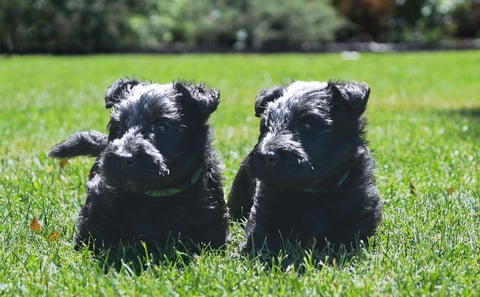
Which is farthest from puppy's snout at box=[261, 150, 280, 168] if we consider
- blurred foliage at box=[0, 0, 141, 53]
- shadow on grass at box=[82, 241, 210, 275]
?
blurred foliage at box=[0, 0, 141, 53]

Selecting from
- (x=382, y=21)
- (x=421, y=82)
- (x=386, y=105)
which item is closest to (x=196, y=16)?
(x=382, y=21)

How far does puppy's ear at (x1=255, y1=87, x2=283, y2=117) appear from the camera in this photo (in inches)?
168

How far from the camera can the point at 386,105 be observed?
33.9 ft

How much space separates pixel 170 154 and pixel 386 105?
6.96m

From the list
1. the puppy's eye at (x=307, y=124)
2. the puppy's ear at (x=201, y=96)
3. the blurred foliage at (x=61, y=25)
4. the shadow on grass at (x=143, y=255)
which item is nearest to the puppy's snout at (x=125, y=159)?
the shadow on grass at (x=143, y=255)

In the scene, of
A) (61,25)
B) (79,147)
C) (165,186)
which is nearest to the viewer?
(165,186)

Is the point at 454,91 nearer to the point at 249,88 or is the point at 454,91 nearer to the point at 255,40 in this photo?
the point at 249,88

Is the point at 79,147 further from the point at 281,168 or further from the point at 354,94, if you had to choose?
the point at 354,94

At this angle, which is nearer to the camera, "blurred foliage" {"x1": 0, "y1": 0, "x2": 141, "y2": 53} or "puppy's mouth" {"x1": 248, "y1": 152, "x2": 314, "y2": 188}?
"puppy's mouth" {"x1": 248, "y1": 152, "x2": 314, "y2": 188}

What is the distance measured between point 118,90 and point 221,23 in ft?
75.3

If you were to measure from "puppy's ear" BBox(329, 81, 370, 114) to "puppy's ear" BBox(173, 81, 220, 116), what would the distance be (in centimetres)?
65

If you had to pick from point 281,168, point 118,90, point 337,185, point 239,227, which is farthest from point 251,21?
point 281,168

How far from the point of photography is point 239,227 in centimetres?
452

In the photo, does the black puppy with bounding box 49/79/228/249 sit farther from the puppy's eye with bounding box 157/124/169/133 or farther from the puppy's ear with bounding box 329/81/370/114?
the puppy's ear with bounding box 329/81/370/114
